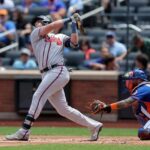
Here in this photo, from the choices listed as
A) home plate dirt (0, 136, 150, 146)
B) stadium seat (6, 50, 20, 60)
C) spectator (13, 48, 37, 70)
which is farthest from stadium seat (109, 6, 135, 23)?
home plate dirt (0, 136, 150, 146)

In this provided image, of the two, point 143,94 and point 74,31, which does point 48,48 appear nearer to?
point 74,31

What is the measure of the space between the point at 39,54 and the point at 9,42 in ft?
27.0

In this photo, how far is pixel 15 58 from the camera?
17797 millimetres

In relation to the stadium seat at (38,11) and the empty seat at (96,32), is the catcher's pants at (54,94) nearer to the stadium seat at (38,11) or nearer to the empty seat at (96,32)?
A: the empty seat at (96,32)

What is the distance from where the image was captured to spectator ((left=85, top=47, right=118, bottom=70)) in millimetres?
15906

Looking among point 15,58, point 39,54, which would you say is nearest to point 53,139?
point 39,54

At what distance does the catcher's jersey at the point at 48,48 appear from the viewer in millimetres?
10430

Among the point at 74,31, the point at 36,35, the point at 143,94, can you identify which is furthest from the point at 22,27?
the point at 143,94

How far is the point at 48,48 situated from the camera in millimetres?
10430

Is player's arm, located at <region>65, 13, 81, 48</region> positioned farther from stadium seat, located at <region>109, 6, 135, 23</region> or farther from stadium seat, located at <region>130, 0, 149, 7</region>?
stadium seat, located at <region>130, 0, 149, 7</region>

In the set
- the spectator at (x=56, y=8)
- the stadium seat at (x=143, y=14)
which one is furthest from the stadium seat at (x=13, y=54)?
the stadium seat at (x=143, y=14)

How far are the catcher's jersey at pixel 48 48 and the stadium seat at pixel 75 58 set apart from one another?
256 inches

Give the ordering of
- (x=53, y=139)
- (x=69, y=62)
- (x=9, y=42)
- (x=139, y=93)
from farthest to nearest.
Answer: (x=9, y=42) → (x=69, y=62) → (x=53, y=139) → (x=139, y=93)

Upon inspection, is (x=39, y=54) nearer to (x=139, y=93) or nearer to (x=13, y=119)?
(x=139, y=93)
